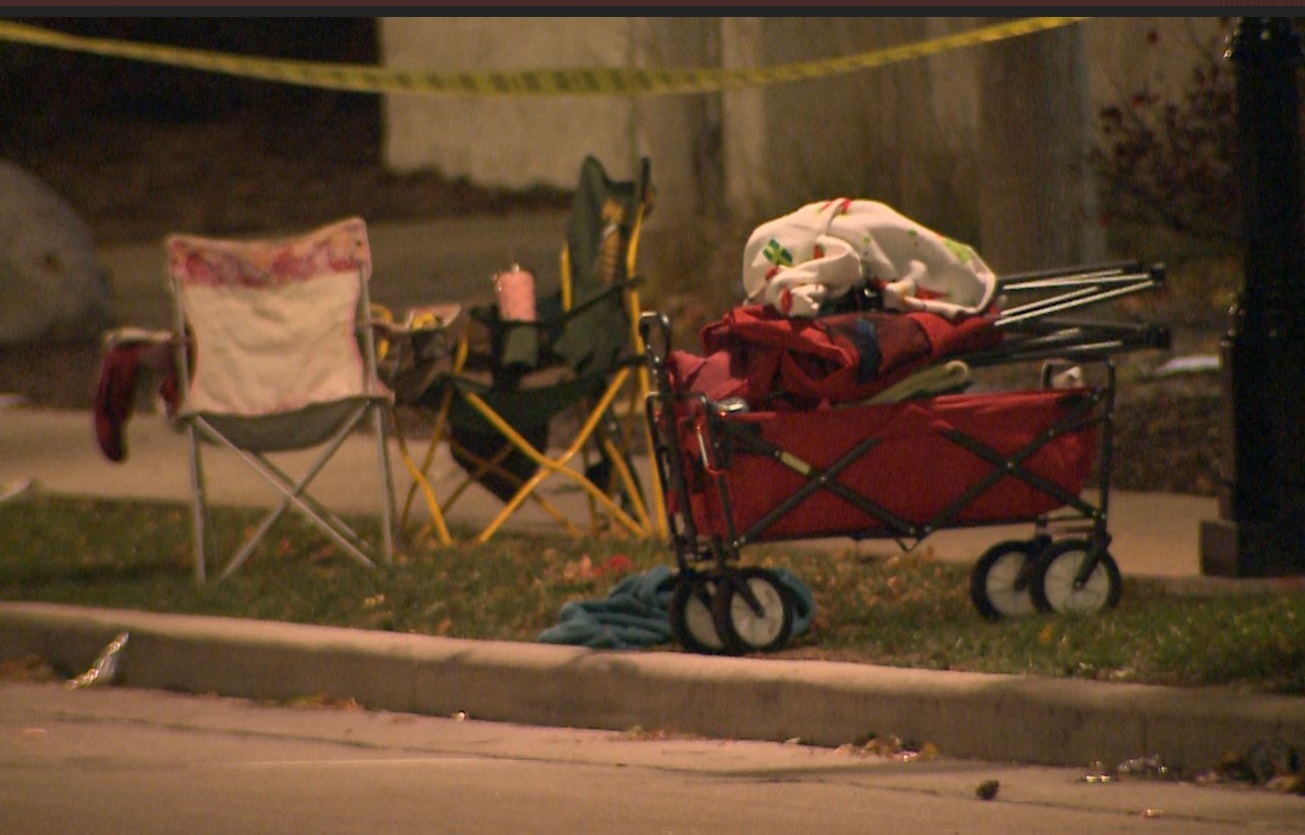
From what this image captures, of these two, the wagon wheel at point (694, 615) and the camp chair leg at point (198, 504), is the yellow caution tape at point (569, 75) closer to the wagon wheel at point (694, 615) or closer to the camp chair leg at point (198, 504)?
the camp chair leg at point (198, 504)

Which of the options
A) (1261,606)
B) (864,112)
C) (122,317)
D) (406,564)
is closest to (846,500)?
(1261,606)

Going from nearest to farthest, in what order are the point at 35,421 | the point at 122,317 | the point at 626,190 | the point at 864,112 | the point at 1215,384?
the point at 626,190, the point at 1215,384, the point at 35,421, the point at 864,112, the point at 122,317

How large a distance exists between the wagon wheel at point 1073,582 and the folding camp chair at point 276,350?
98.7 inches

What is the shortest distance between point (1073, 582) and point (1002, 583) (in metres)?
0.21

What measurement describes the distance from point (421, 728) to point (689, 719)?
0.83 metres

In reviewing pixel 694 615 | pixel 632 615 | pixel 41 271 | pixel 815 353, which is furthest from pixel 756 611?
pixel 41 271

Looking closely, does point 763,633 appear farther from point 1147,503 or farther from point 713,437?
point 1147,503

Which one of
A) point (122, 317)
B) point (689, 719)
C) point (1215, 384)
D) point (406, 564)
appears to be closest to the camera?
point (689, 719)

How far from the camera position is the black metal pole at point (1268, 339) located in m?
7.56

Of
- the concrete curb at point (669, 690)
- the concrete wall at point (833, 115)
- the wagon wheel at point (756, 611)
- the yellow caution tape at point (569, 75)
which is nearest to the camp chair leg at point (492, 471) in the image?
the yellow caution tape at point (569, 75)

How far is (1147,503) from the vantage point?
929 centimetres

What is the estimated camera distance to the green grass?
642 cm

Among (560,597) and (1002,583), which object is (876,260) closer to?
(1002,583)

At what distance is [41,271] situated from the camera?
15945 millimetres
